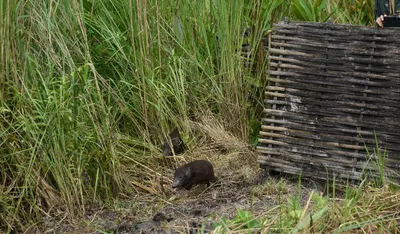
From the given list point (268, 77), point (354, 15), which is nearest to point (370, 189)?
point (268, 77)

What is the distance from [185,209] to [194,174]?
280 mm

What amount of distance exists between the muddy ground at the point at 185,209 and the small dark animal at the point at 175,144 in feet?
1.20

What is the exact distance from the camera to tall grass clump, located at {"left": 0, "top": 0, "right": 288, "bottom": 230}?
552 centimetres

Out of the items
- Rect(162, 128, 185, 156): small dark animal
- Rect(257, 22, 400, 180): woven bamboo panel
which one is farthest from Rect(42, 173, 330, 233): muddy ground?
Rect(162, 128, 185, 156): small dark animal

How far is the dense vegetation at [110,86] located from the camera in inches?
217

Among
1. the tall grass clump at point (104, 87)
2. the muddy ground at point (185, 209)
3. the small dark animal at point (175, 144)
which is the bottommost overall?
the muddy ground at point (185, 209)

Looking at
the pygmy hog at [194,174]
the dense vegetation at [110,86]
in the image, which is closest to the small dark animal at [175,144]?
the dense vegetation at [110,86]

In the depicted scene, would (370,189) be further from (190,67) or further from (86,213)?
(190,67)

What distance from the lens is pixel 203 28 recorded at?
703 centimetres

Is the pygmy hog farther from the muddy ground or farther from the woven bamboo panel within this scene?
the woven bamboo panel

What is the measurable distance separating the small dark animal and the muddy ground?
0.36 m

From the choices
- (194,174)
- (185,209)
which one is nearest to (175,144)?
(194,174)

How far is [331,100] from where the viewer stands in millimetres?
5996

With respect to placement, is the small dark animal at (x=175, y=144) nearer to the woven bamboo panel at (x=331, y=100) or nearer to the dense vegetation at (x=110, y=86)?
the dense vegetation at (x=110, y=86)
